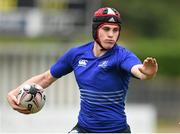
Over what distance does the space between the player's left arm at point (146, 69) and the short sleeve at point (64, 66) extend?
1397 mm

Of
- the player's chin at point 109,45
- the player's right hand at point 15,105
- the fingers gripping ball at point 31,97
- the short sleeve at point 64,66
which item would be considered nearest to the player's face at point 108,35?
the player's chin at point 109,45

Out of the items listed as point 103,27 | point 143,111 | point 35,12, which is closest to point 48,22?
point 35,12

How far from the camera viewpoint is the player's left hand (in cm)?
1080

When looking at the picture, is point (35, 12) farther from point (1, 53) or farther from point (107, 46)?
point (107, 46)

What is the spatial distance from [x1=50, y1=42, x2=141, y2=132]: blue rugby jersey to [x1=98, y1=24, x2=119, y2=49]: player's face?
0.32ft

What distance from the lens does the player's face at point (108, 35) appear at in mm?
11828

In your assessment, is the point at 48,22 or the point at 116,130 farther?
the point at 48,22

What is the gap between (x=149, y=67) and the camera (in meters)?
10.9

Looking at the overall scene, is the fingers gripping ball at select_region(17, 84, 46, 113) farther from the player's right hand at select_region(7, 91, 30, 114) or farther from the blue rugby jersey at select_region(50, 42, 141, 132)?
the blue rugby jersey at select_region(50, 42, 141, 132)

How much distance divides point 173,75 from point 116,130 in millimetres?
23629

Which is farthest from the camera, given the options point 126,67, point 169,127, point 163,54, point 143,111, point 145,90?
point 163,54

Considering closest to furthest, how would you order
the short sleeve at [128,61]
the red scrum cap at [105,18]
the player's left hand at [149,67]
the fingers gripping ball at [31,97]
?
1. the player's left hand at [149,67]
2. the short sleeve at [128,61]
3. the red scrum cap at [105,18]
4. the fingers gripping ball at [31,97]

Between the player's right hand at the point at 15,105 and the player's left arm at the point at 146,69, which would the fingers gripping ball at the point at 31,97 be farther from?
the player's left arm at the point at 146,69

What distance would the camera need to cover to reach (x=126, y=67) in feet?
37.6
